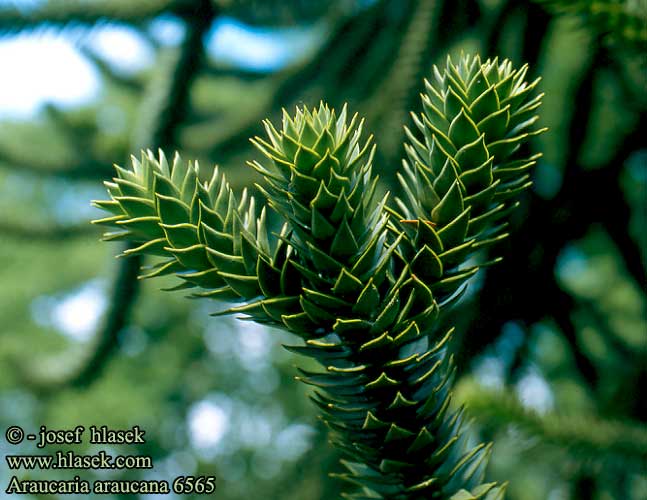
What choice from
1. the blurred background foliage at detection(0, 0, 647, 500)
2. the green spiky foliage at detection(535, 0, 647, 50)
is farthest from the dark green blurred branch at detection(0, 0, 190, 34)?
the green spiky foliage at detection(535, 0, 647, 50)

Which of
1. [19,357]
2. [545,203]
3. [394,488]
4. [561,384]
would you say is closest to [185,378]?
[19,357]

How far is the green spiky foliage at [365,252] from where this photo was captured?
16.8 inches

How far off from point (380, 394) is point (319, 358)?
5 centimetres

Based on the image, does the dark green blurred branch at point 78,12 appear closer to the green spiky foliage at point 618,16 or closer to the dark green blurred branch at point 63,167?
the dark green blurred branch at point 63,167

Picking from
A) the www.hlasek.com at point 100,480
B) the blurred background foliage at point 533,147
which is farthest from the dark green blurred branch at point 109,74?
the www.hlasek.com at point 100,480

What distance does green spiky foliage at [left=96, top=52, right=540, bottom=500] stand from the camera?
1.40ft

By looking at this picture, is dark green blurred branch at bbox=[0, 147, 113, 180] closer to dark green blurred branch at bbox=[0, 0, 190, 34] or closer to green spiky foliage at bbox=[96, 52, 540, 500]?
dark green blurred branch at bbox=[0, 0, 190, 34]

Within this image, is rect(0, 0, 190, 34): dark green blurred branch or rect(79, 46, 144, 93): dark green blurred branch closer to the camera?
rect(0, 0, 190, 34): dark green blurred branch

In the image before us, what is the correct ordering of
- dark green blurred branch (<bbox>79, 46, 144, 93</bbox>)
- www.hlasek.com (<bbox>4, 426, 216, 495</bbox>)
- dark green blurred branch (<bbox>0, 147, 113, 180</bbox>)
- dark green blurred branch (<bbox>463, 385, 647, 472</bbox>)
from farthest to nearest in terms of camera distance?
1. dark green blurred branch (<bbox>79, 46, 144, 93</bbox>)
2. dark green blurred branch (<bbox>0, 147, 113, 180</bbox>)
3. dark green blurred branch (<bbox>463, 385, 647, 472</bbox>)
4. www.hlasek.com (<bbox>4, 426, 216, 495</bbox>)

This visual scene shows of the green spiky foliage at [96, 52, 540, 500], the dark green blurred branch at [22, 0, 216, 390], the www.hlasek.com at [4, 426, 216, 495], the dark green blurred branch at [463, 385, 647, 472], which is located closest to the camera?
the green spiky foliage at [96, 52, 540, 500]

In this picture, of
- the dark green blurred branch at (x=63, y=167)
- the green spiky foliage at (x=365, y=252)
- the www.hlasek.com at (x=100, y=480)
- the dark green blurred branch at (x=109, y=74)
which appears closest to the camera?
the green spiky foliage at (x=365, y=252)

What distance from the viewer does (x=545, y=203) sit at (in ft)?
4.14

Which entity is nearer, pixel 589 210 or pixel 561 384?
pixel 589 210

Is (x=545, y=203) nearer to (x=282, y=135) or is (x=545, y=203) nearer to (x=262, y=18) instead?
(x=262, y=18)
